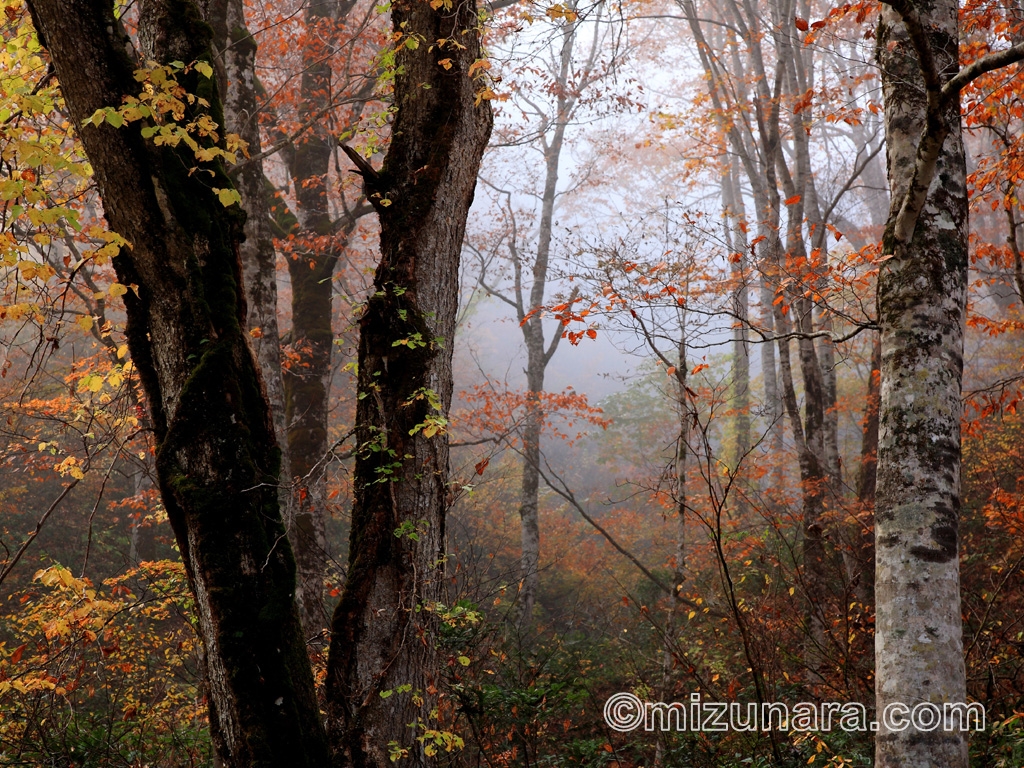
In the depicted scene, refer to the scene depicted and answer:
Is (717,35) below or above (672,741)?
above

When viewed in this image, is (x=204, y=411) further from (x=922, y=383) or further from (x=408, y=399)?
(x=922, y=383)

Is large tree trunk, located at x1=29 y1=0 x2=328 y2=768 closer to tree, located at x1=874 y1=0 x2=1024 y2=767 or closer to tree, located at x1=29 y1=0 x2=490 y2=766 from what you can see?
tree, located at x1=29 y1=0 x2=490 y2=766

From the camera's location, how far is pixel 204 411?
2.63 metres

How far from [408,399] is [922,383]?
2360mm

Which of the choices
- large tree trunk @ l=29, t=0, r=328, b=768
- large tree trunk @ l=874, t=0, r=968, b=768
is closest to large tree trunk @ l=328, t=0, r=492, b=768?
large tree trunk @ l=29, t=0, r=328, b=768

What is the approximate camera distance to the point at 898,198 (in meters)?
3.10

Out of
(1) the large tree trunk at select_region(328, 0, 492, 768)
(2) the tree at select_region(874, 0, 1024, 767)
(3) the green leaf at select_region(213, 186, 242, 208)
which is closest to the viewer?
(2) the tree at select_region(874, 0, 1024, 767)

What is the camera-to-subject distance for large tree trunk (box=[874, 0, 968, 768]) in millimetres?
2494

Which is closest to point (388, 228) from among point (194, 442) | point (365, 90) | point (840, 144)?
point (194, 442)

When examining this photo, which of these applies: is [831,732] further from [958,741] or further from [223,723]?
[223,723]

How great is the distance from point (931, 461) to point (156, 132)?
355 cm

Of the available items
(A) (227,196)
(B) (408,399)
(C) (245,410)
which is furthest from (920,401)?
(A) (227,196)

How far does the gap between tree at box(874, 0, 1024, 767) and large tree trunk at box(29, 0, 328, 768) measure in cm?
242

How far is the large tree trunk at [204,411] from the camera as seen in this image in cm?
251
